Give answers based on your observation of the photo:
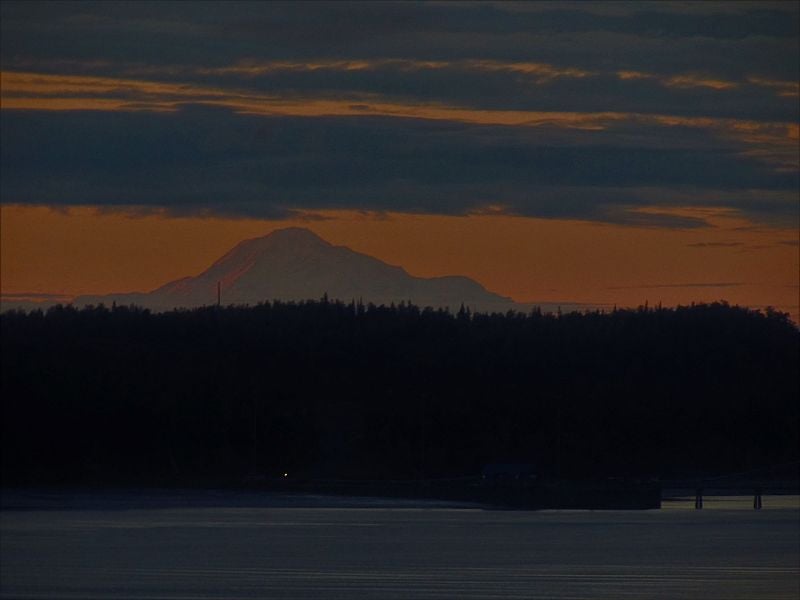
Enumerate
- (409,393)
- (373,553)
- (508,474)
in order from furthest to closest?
(409,393), (508,474), (373,553)

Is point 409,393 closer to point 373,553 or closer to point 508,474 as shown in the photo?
point 508,474

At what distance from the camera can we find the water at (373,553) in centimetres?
4081

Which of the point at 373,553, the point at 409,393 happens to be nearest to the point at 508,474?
the point at 409,393

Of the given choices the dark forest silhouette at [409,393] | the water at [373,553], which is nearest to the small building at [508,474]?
the dark forest silhouette at [409,393]

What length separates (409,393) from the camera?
13838 cm

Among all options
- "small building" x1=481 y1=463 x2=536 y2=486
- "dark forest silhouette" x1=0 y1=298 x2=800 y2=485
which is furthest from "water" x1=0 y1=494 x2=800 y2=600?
"small building" x1=481 y1=463 x2=536 y2=486

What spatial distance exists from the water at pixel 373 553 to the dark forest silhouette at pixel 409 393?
12.9 ft

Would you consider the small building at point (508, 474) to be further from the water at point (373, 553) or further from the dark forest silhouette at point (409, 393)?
the water at point (373, 553)

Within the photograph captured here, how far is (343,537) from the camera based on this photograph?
5922 centimetres

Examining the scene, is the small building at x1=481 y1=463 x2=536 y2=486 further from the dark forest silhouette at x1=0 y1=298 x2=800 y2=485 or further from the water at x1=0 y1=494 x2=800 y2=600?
the water at x1=0 y1=494 x2=800 y2=600

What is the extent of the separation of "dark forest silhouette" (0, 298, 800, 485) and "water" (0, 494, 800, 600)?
3.93 m

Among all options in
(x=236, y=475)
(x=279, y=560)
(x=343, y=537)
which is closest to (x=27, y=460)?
(x=343, y=537)

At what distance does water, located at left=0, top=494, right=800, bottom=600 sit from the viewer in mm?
40812

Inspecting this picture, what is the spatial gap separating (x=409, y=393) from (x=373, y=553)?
86.7 m
